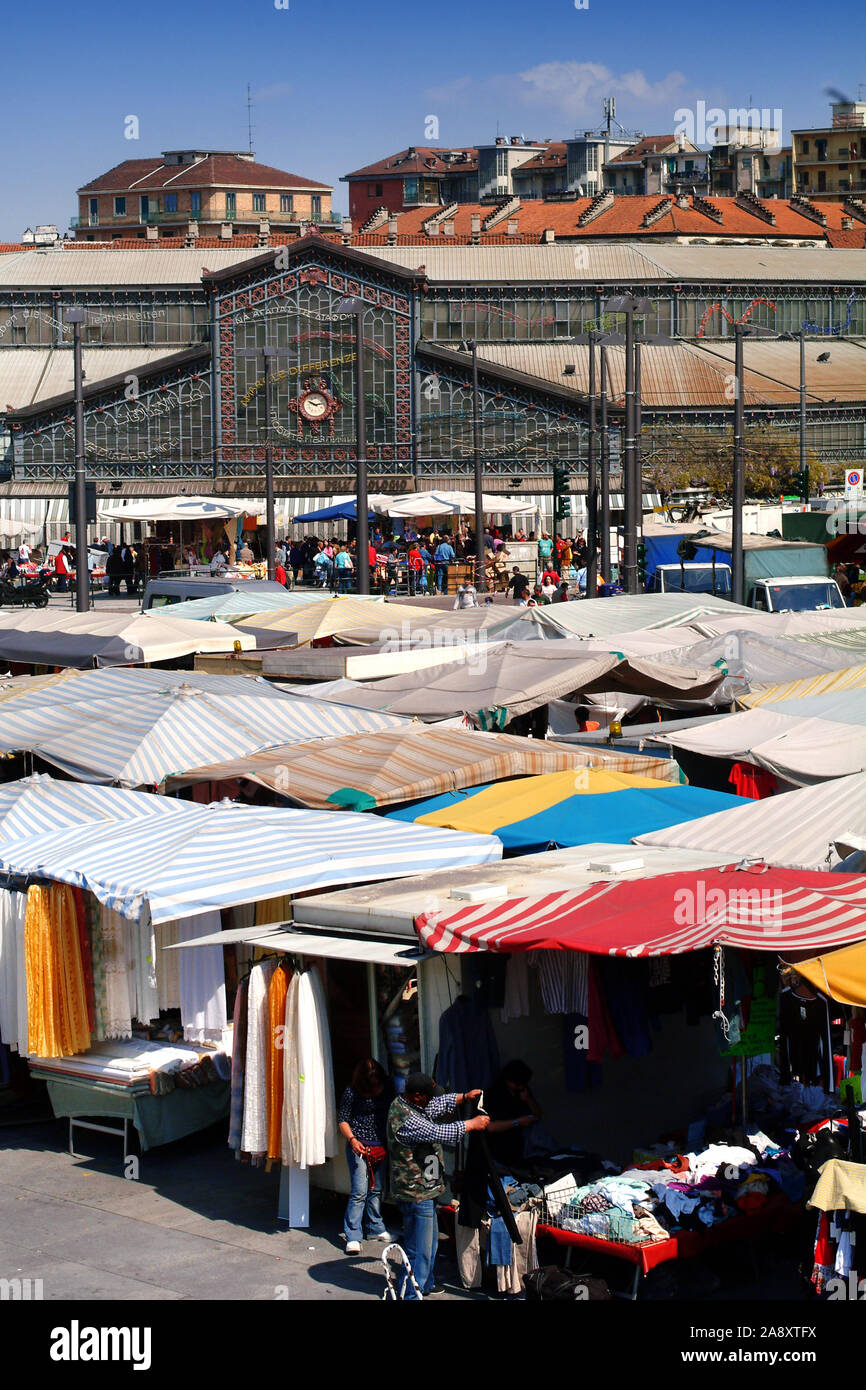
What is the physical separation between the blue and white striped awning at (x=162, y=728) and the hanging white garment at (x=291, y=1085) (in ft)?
20.5

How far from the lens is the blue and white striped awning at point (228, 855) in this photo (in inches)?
476

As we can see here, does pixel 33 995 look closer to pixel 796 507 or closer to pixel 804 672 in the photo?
pixel 804 672

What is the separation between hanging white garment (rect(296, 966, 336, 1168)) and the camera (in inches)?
429

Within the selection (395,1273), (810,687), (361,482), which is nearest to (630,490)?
(361,482)

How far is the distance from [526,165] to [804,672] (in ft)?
367

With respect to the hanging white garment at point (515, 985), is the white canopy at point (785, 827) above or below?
above

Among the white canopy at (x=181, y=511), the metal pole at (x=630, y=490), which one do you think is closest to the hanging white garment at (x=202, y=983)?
the metal pole at (x=630, y=490)

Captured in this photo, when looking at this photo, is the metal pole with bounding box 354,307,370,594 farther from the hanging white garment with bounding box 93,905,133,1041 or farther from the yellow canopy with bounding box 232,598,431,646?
the hanging white garment with bounding box 93,905,133,1041

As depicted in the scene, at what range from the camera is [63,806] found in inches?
603

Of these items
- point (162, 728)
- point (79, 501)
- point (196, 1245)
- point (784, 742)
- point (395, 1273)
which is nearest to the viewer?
point (395, 1273)

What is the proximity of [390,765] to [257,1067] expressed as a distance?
208 inches

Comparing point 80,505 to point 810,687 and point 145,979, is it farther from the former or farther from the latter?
point 145,979

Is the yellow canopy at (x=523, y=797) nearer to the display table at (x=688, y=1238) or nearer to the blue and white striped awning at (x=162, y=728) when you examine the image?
the blue and white striped awning at (x=162, y=728)
